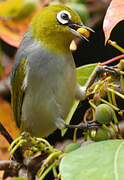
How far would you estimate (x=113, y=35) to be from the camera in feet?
5.36

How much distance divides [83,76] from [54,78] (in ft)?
0.30

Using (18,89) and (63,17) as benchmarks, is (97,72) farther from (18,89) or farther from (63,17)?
(18,89)

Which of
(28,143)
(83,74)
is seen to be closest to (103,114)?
(28,143)

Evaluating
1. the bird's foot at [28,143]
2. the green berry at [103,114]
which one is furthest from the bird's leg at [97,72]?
the bird's foot at [28,143]

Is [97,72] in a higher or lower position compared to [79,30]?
lower

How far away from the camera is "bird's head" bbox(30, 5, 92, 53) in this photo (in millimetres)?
988

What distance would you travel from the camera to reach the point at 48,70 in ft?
3.47

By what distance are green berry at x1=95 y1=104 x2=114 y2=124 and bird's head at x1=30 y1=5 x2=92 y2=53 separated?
255mm

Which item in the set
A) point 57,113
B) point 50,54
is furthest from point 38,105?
point 50,54

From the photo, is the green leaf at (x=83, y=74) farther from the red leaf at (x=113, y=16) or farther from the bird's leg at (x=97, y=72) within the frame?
the red leaf at (x=113, y=16)

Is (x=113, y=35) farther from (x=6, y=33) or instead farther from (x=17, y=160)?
(x=17, y=160)

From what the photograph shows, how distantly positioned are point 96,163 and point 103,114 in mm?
181

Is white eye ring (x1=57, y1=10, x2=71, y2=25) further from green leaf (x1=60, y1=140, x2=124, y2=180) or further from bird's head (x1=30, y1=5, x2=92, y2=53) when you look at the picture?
green leaf (x1=60, y1=140, x2=124, y2=180)

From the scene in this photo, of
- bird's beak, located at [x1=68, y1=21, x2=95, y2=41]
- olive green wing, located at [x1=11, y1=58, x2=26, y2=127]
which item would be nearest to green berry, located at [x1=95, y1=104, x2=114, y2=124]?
bird's beak, located at [x1=68, y1=21, x2=95, y2=41]
